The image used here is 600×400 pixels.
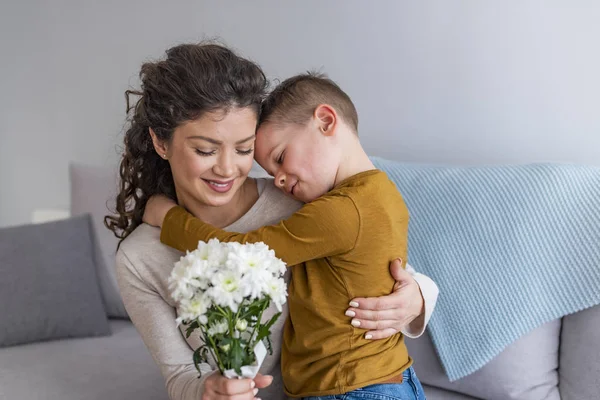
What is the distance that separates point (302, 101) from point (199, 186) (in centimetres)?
30

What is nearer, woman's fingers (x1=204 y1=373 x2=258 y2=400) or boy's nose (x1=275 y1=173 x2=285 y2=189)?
woman's fingers (x1=204 y1=373 x2=258 y2=400)

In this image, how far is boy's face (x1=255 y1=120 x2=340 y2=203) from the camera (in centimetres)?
Result: 150

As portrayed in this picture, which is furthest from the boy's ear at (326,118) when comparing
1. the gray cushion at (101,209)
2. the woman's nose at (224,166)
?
the gray cushion at (101,209)

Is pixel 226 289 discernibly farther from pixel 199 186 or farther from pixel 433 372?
pixel 433 372

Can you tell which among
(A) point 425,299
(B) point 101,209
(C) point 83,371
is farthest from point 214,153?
(B) point 101,209

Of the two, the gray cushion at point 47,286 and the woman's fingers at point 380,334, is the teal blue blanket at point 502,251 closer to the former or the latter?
the woman's fingers at point 380,334

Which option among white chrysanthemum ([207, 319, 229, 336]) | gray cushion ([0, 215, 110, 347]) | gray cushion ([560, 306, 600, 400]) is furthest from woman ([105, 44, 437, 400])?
gray cushion ([0, 215, 110, 347])

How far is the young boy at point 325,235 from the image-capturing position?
1.39m

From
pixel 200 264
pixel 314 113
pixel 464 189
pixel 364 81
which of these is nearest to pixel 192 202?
pixel 314 113

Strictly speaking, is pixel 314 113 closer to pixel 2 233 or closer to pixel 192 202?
pixel 192 202

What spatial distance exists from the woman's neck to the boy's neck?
0.78 ft

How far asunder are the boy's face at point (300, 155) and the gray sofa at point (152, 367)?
694mm

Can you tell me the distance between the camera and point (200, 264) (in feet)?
3.52

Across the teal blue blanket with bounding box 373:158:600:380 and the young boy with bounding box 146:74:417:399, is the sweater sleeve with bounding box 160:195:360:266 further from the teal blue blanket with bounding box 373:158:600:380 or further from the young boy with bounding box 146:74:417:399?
the teal blue blanket with bounding box 373:158:600:380
